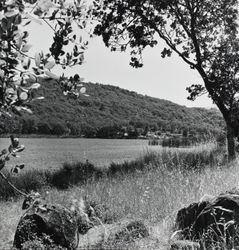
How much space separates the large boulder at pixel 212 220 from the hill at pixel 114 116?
19069 mm

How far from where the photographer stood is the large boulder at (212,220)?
13.9 ft

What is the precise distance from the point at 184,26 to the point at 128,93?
2870 inches

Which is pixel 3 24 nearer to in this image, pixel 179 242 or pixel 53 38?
pixel 53 38

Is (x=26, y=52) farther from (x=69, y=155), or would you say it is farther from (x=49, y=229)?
(x=69, y=155)

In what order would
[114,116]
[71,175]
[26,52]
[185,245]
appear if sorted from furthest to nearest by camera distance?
[114,116] < [71,175] < [185,245] < [26,52]

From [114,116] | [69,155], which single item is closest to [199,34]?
[69,155]

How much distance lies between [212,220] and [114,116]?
61.4 m

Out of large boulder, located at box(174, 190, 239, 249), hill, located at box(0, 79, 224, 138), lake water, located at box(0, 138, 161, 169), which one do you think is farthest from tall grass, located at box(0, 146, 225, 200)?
hill, located at box(0, 79, 224, 138)

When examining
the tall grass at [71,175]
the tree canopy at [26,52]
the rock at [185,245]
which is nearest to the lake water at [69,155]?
the tall grass at [71,175]

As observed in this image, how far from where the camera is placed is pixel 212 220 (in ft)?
15.4

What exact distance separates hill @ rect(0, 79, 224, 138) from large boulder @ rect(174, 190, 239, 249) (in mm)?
19069

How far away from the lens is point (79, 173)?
39.0 ft

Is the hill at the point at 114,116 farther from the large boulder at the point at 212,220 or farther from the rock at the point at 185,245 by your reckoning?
the rock at the point at 185,245

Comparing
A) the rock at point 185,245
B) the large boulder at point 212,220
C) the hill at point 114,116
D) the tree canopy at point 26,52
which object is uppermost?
the hill at point 114,116
